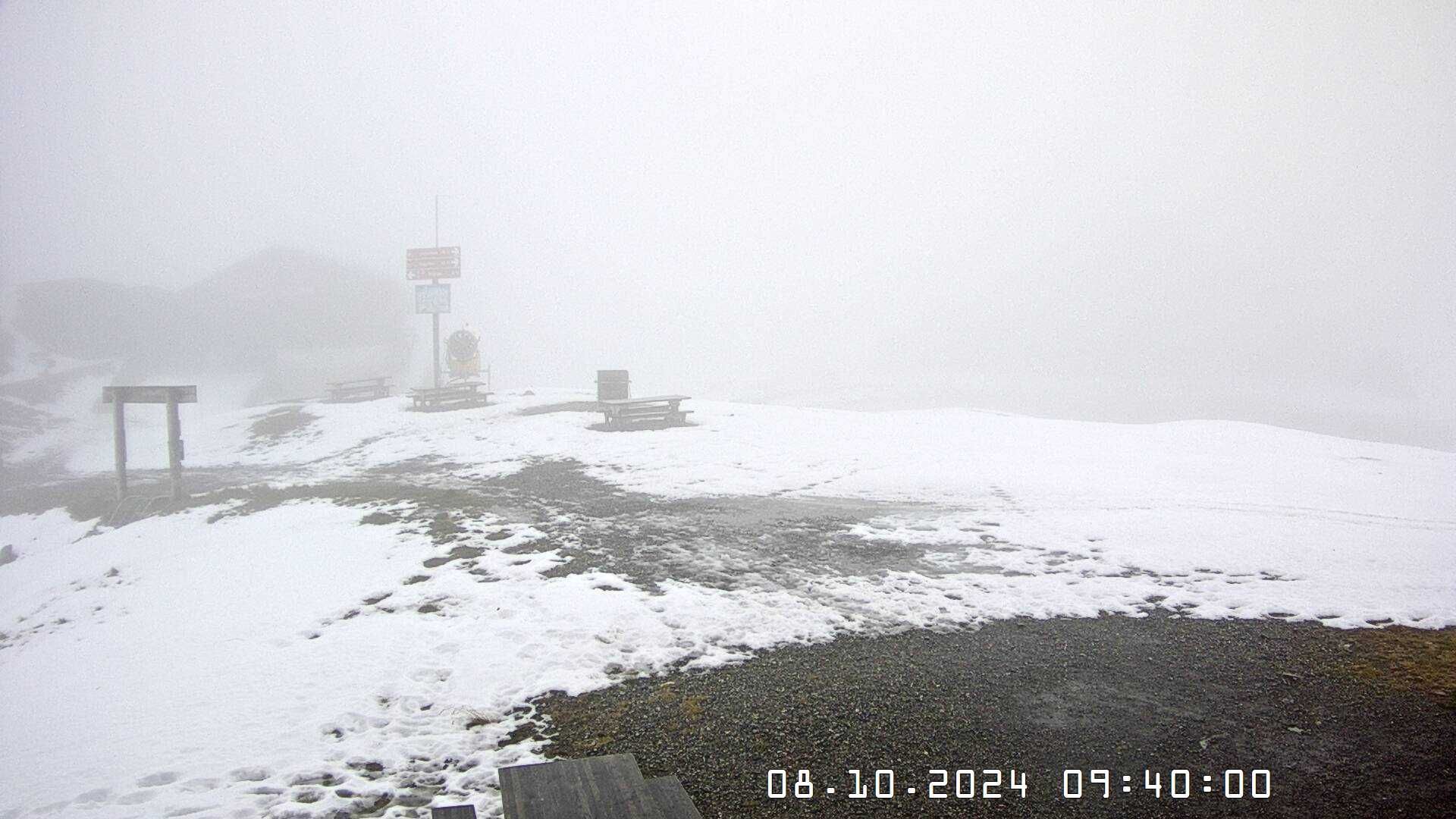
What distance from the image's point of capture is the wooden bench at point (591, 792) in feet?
11.4

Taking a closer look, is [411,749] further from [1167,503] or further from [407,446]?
[407,446]

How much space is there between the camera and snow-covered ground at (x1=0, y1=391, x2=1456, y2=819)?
5.26m

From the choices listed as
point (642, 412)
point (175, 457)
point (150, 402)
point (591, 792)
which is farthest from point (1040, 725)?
point (150, 402)

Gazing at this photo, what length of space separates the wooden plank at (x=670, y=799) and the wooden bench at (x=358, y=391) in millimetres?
32743

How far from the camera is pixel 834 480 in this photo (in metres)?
15.5

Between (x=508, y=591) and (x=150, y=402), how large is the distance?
14508 millimetres

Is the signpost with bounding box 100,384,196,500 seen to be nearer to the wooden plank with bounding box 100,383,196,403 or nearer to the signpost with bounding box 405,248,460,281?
the wooden plank with bounding box 100,383,196,403

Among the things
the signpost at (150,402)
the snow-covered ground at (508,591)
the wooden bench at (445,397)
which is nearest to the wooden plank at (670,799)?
the snow-covered ground at (508,591)

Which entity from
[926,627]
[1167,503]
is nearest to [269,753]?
[926,627]

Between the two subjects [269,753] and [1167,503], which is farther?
[1167,503]

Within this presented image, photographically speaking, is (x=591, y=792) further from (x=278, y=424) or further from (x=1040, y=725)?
(x=278, y=424)

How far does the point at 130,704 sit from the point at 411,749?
3385mm

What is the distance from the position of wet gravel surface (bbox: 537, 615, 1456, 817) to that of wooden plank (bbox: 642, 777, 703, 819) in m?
0.60

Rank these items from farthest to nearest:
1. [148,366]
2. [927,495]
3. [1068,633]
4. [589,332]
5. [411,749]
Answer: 1. [589,332]
2. [148,366]
3. [927,495]
4. [1068,633]
5. [411,749]
